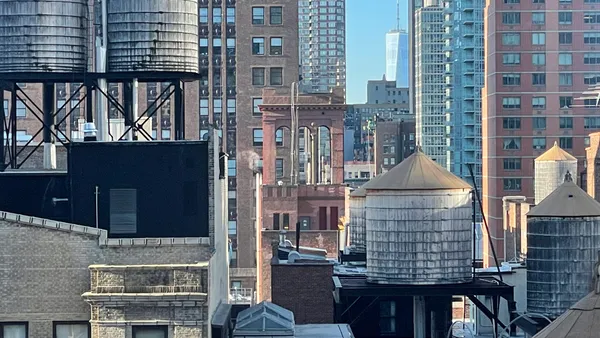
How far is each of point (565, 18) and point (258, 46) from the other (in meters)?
31.4

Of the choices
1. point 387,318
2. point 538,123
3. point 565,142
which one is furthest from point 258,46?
point 387,318

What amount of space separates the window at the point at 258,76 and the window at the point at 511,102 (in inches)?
1036

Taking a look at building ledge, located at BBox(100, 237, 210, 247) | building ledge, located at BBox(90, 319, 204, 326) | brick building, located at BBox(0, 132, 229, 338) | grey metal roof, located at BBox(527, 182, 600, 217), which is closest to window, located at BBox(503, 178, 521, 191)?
grey metal roof, located at BBox(527, 182, 600, 217)

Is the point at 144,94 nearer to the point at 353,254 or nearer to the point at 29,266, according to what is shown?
the point at 353,254

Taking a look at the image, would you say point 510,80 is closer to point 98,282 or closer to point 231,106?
point 231,106

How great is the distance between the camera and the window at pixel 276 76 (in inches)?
4449

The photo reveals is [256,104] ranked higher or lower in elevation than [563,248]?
higher

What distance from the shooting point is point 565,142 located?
125750 millimetres

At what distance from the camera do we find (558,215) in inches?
2050

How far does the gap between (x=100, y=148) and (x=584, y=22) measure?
92.9 m

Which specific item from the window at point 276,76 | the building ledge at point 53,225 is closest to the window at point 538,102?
the window at point 276,76

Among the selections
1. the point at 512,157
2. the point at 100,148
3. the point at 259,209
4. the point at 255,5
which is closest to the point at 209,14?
the point at 255,5

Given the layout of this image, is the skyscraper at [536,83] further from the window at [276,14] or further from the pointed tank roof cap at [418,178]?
the pointed tank roof cap at [418,178]

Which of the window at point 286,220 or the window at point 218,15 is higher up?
the window at point 218,15
